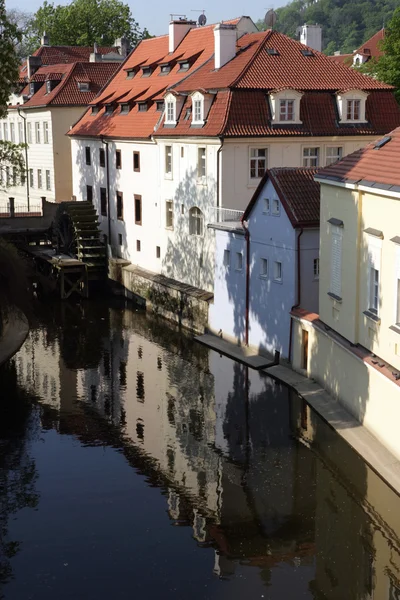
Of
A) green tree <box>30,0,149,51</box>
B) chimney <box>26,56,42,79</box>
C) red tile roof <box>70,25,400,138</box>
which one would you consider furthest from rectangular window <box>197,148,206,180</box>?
green tree <box>30,0,149,51</box>

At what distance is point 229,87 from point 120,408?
1298 centimetres

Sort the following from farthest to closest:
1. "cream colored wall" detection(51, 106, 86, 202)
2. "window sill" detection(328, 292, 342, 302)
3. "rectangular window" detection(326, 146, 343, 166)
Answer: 1. "cream colored wall" detection(51, 106, 86, 202)
2. "rectangular window" detection(326, 146, 343, 166)
3. "window sill" detection(328, 292, 342, 302)

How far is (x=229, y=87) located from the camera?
30.7 metres

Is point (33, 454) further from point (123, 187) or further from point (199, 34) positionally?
point (199, 34)

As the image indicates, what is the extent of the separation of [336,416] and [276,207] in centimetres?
702

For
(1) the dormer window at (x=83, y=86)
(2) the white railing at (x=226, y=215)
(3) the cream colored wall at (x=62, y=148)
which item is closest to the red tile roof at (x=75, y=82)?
(1) the dormer window at (x=83, y=86)

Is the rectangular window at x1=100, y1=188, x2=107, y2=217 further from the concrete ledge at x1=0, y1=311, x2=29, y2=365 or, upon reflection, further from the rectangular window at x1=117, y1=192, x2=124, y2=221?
the concrete ledge at x1=0, y1=311, x2=29, y2=365

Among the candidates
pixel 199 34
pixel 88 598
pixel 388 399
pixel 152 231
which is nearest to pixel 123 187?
pixel 152 231

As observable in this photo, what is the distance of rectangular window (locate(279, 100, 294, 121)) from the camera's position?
104ft

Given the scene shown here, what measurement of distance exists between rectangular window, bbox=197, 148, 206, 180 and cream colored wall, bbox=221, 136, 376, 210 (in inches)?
57.7

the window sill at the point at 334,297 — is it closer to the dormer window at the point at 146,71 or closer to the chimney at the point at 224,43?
the chimney at the point at 224,43

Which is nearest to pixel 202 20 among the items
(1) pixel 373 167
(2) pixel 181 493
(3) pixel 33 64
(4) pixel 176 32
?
(4) pixel 176 32

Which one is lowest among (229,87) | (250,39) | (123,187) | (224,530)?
(224,530)

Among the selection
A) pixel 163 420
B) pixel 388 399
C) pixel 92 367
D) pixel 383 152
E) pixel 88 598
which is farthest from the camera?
pixel 92 367
